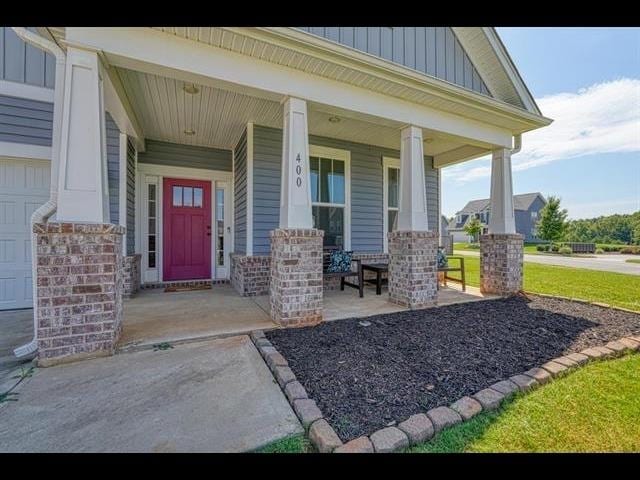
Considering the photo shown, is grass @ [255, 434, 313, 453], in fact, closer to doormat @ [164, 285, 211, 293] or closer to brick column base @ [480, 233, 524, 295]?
doormat @ [164, 285, 211, 293]

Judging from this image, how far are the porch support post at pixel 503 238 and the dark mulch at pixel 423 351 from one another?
800 mm

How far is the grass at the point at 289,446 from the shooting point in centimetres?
140

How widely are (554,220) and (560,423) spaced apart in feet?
95.4

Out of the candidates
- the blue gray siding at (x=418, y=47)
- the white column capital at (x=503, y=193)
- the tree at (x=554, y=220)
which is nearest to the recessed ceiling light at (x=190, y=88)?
the blue gray siding at (x=418, y=47)

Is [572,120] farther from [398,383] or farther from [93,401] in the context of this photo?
[93,401]

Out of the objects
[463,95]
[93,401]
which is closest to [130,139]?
[93,401]

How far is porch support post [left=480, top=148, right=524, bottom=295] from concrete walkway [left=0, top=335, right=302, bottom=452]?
4569 mm

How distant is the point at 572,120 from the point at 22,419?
8224 millimetres

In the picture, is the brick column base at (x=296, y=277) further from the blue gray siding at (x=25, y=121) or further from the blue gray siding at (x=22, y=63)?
the blue gray siding at (x=22, y=63)

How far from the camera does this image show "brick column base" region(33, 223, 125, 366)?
226 cm

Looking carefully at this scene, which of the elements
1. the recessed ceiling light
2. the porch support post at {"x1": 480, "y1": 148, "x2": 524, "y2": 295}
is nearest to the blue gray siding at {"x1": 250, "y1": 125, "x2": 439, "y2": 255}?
the recessed ceiling light

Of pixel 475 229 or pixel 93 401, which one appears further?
pixel 475 229

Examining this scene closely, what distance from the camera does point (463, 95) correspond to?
401 cm
